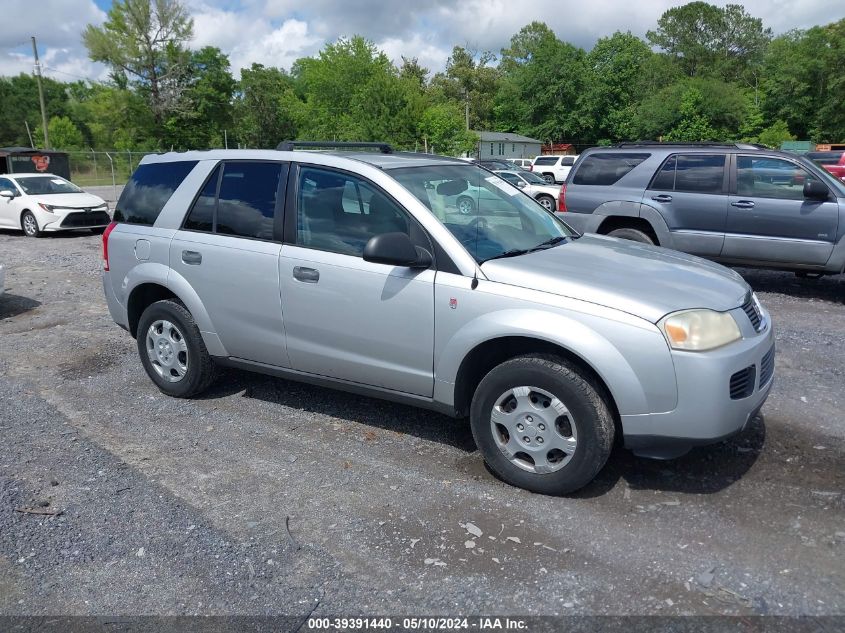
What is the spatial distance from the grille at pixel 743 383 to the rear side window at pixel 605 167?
6276 millimetres

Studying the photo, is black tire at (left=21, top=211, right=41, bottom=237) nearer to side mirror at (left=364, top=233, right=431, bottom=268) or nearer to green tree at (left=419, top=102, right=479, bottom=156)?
side mirror at (left=364, top=233, right=431, bottom=268)

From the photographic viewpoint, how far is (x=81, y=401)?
5547 mm

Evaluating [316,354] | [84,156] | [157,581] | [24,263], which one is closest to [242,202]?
[316,354]

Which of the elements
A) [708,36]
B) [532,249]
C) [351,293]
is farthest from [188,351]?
[708,36]

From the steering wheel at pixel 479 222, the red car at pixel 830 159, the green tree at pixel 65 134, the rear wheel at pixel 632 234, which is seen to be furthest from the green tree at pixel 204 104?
the steering wheel at pixel 479 222

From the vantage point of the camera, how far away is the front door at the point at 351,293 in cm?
417

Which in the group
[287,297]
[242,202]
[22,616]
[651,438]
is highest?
[242,202]

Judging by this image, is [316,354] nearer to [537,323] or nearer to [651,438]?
[537,323]

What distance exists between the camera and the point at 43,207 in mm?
16359

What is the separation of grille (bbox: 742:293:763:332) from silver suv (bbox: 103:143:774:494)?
3 cm

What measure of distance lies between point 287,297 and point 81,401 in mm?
2136

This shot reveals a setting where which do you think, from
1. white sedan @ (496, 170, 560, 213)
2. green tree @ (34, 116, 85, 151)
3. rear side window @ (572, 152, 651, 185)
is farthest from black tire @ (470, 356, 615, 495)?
green tree @ (34, 116, 85, 151)

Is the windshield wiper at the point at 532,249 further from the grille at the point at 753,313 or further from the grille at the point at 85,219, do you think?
the grille at the point at 85,219

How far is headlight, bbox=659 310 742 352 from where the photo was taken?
11.5 ft
